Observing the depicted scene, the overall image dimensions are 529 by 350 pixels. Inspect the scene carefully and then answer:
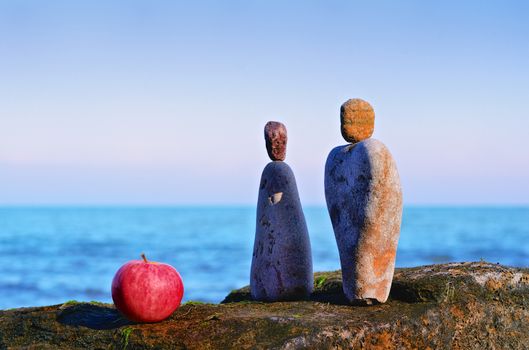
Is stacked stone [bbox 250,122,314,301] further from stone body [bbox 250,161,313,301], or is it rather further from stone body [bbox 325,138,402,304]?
stone body [bbox 325,138,402,304]

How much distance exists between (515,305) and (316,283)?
1914 millimetres

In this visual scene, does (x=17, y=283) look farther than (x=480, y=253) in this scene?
No

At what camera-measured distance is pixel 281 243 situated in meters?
6.03

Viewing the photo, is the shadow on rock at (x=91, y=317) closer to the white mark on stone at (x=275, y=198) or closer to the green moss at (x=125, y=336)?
the green moss at (x=125, y=336)

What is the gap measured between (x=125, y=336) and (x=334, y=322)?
157cm

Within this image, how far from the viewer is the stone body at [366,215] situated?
5.46 meters

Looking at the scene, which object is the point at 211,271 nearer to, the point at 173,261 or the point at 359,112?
the point at 173,261

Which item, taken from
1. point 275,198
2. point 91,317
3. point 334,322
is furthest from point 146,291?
point 275,198

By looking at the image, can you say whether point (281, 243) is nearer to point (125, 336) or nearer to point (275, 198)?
point (275, 198)

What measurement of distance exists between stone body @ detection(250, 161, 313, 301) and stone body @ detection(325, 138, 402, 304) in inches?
16.6

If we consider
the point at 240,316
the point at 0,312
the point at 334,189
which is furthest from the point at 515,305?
the point at 0,312

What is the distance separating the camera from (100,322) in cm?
552

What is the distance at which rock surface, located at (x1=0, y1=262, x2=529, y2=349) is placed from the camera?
4.91 m

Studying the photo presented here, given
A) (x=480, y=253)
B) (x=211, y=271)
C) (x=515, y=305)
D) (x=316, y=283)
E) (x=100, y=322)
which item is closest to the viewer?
(x=100, y=322)
